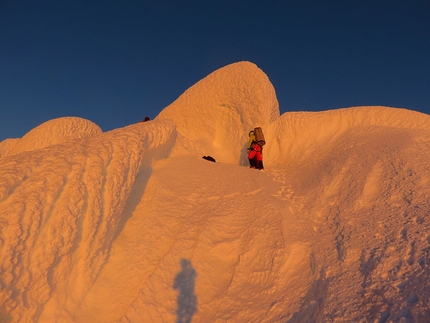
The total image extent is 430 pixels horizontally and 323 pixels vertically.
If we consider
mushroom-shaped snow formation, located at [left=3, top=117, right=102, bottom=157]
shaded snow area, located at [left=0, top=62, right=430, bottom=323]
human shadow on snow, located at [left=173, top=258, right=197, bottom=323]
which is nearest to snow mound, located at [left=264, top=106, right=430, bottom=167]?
shaded snow area, located at [left=0, top=62, right=430, bottom=323]

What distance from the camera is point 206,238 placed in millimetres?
4125

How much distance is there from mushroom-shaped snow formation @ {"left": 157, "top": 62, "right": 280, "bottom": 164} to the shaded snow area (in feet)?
13.5

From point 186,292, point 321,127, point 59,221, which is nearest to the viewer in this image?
point 59,221

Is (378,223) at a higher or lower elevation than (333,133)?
lower

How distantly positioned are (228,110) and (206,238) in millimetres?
7374

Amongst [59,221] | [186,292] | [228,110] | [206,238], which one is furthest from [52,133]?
[186,292]

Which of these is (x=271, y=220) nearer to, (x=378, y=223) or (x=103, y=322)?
(x=378, y=223)

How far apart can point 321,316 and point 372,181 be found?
301cm

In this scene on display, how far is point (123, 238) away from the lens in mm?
4320

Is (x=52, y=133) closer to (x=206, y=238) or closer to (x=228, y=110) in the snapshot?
(x=228, y=110)

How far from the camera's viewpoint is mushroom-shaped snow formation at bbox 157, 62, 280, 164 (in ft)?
Answer: 33.0

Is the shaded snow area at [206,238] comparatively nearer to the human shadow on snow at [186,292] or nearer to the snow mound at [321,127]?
the human shadow on snow at [186,292]

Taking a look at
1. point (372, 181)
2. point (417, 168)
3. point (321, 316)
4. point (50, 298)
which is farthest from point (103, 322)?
point (417, 168)

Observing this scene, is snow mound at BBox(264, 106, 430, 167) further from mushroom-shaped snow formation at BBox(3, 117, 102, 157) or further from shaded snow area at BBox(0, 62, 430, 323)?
mushroom-shaped snow formation at BBox(3, 117, 102, 157)
